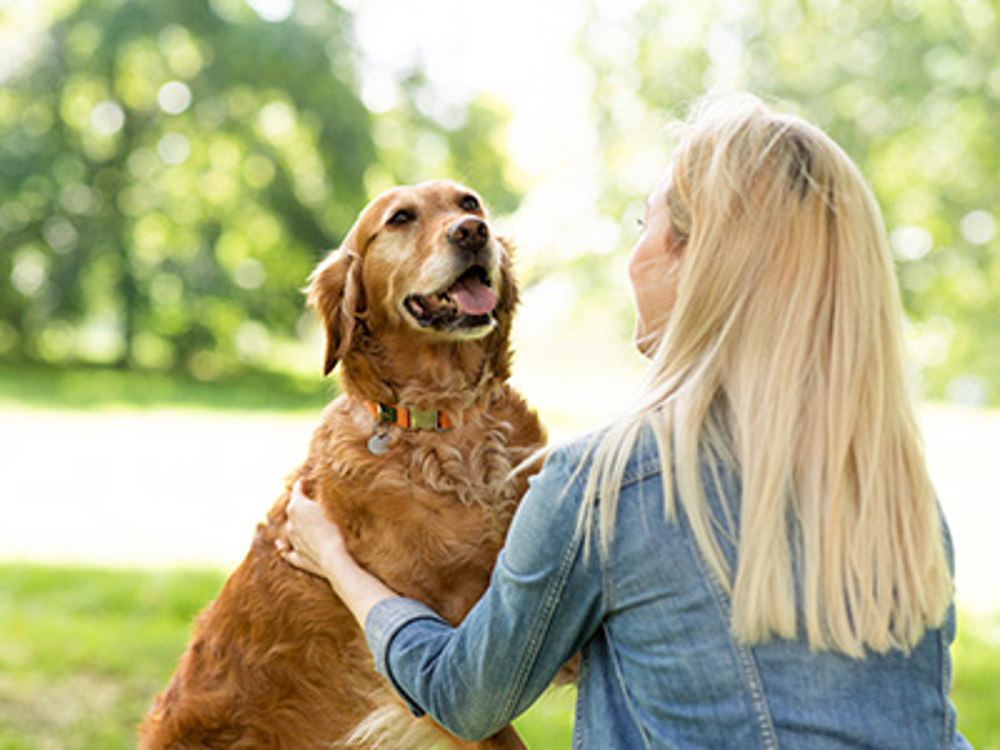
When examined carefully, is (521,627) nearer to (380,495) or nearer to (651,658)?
(651,658)

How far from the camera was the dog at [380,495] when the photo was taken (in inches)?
101

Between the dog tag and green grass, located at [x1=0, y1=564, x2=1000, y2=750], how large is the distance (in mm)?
755

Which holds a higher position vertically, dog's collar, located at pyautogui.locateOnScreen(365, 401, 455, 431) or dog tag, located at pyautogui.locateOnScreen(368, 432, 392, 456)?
dog's collar, located at pyautogui.locateOnScreen(365, 401, 455, 431)

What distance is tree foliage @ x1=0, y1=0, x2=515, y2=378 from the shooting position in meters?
19.6

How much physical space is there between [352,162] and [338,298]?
1721 cm

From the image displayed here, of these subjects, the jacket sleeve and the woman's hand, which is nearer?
the jacket sleeve

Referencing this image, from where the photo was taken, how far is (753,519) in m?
1.58

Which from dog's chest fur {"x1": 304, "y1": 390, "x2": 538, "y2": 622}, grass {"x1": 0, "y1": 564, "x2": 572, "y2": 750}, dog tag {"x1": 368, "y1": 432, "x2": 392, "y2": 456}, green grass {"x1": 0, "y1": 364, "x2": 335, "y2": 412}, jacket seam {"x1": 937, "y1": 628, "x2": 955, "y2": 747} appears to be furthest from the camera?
green grass {"x1": 0, "y1": 364, "x2": 335, "y2": 412}

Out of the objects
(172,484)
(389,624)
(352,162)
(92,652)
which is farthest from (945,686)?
(352,162)

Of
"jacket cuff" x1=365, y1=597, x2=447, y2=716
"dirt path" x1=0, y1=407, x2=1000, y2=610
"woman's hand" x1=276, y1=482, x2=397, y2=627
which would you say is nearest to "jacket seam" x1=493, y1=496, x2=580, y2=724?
"jacket cuff" x1=365, y1=597, x2=447, y2=716

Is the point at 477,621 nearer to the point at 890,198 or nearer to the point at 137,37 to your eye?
the point at 890,198

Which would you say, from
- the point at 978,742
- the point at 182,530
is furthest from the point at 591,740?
the point at 182,530

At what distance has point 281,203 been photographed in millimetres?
20297

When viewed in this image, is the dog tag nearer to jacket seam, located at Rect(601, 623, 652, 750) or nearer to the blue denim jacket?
the blue denim jacket
